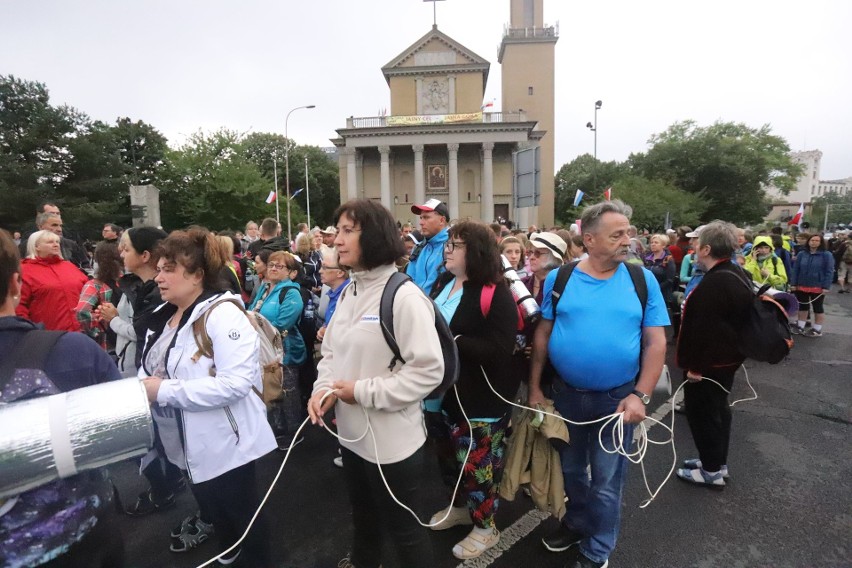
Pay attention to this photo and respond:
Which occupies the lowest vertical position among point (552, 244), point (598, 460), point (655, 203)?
point (598, 460)

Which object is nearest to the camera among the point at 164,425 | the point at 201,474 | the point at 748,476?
the point at 201,474

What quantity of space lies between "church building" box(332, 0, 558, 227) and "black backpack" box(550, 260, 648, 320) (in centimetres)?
3683

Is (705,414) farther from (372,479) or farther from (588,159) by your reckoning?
(588,159)

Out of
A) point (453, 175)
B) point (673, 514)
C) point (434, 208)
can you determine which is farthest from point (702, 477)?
point (453, 175)

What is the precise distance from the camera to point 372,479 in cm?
216

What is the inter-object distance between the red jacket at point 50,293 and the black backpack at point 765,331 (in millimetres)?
5476

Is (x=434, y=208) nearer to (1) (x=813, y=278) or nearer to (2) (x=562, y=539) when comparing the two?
(2) (x=562, y=539)

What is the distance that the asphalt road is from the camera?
2854mm

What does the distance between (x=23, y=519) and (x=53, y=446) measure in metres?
0.40

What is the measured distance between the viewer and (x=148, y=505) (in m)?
3.44

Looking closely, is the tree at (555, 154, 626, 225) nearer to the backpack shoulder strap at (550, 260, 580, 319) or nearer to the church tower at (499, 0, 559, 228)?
the church tower at (499, 0, 559, 228)

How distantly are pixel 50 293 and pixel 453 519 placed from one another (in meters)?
4.09

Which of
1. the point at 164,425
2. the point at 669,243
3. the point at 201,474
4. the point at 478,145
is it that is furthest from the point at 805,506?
the point at 478,145

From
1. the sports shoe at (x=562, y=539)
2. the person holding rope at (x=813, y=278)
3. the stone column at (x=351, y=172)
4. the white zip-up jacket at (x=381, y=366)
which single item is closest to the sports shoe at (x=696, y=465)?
the sports shoe at (x=562, y=539)
